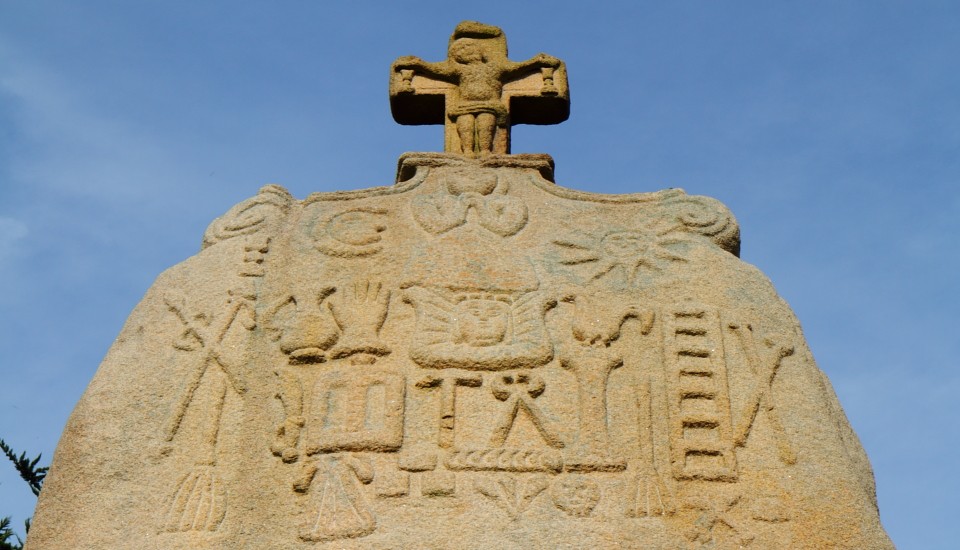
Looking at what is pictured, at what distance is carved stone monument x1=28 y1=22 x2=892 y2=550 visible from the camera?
14.4 feet

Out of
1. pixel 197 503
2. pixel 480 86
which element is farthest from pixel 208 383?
pixel 480 86

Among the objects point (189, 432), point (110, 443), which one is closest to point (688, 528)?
point (189, 432)

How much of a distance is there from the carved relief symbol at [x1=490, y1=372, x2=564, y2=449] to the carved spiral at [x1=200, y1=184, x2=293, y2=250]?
1.50 meters

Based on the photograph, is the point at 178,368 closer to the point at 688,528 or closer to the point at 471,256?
the point at 471,256

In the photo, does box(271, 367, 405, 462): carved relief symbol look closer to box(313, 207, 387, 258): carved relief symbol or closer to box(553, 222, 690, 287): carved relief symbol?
box(313, 207, 387, 258): carved relief symbol

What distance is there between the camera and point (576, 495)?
4.44 metres

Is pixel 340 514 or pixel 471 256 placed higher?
pixel 471 256

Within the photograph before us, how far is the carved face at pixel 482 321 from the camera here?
16.1 ft

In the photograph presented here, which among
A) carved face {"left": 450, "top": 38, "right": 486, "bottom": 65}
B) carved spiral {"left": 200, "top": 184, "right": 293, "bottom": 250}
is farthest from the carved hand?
carved face {"left": 450, "top": 38, "right": 486, "bottom": 65}

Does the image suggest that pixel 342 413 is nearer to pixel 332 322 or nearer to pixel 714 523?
pixel 332 322

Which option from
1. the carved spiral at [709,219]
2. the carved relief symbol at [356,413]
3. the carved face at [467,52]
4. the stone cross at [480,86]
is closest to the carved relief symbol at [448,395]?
the carved relief symbol at [356,413]

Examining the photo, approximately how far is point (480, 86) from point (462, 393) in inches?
93.8

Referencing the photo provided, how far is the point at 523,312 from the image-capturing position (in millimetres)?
5004

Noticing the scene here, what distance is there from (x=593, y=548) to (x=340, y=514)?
3.17 ft
